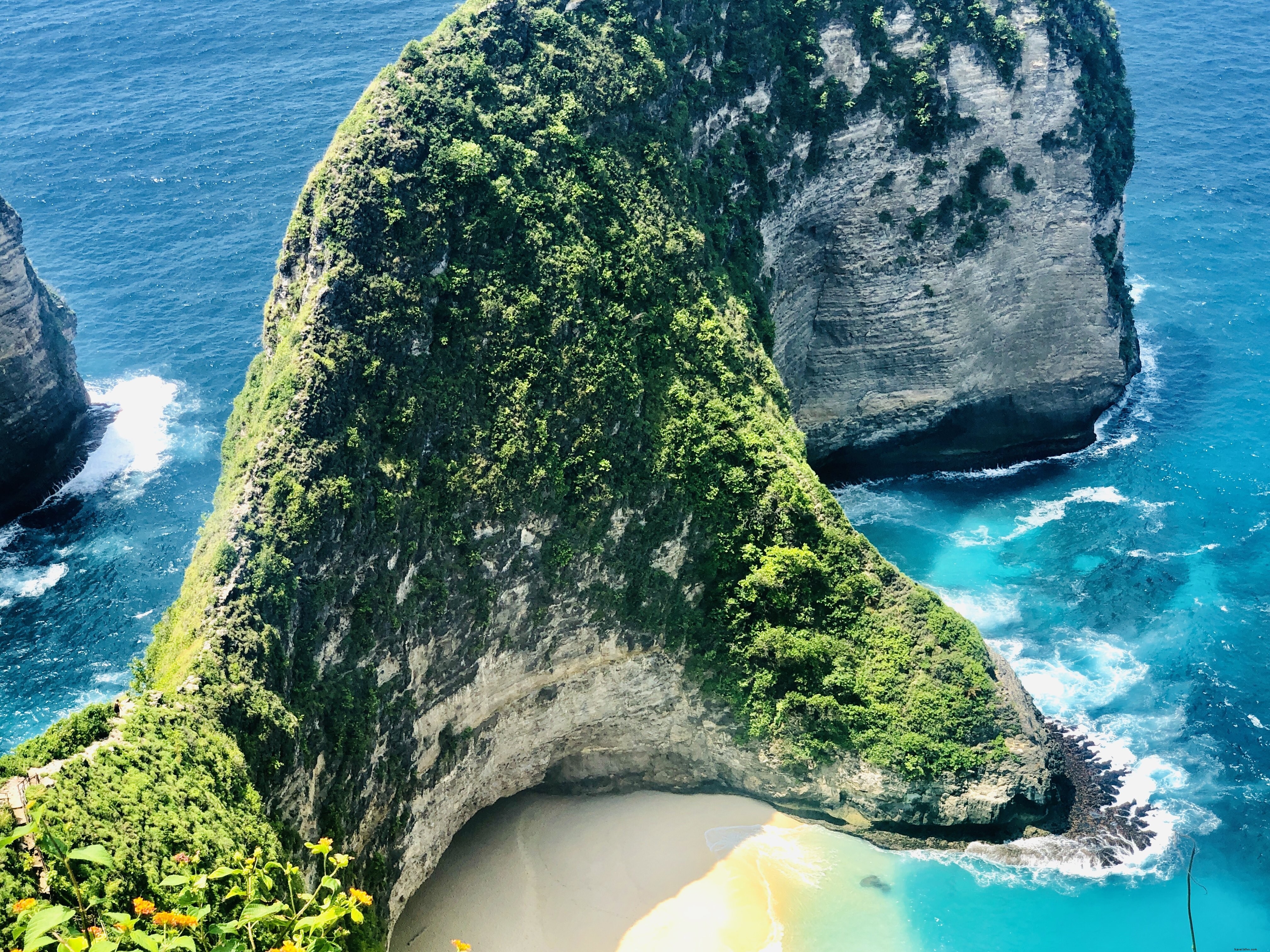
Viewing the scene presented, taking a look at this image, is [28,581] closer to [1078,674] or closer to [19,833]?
[19,833]

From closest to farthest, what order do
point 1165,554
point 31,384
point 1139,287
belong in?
point 1165,554 < point 31,384 < point 1139,287

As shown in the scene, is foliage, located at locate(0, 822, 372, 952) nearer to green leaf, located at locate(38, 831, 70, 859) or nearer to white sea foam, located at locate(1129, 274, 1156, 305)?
green leaf, located at locate(38, 831, 70, 859)

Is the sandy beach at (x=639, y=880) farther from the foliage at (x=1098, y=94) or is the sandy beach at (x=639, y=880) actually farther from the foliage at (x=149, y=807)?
the foliage at (x=1098, y=94)

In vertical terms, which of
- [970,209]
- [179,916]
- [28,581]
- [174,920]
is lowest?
[28,581]

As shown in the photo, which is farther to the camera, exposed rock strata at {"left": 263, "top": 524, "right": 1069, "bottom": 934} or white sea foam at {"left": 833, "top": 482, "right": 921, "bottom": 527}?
white sea foam at {"left": 833, "top": 482, "right": 921, "bottom": 527}

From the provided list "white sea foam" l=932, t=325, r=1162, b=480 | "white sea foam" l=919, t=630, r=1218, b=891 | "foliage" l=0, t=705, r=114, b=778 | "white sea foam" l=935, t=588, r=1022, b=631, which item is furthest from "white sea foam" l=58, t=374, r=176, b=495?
"white sea foam" l=919, t=630, r=1218, b=891

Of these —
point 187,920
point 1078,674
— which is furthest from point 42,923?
point 1078,674

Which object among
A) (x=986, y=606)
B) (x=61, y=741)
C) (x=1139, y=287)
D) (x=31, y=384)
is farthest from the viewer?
(x=1139, y=287)
